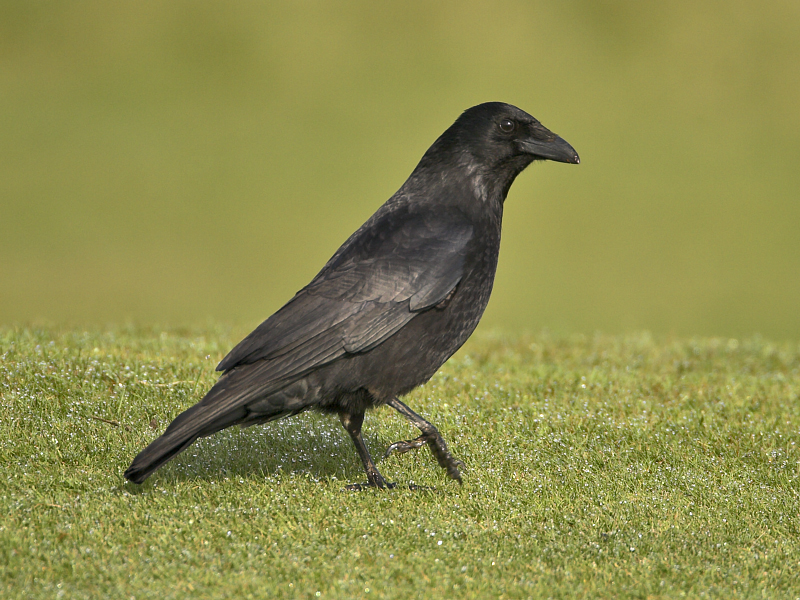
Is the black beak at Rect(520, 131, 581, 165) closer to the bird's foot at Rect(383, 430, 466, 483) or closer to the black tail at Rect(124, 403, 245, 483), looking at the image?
the bird's foot at Rect(383, 430, 466, 483)

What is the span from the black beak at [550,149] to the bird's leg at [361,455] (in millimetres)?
2184

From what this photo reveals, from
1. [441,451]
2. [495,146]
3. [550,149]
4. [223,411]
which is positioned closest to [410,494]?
[441,451]

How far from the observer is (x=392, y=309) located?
5289mm

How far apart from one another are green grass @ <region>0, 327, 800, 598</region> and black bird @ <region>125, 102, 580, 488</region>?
17.1 inches

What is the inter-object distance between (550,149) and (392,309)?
67.6 inches

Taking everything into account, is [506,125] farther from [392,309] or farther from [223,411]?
[223,411]

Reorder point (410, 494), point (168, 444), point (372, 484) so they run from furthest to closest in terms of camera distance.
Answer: point (372, 484)
point (410, 494)
point (168, 444)

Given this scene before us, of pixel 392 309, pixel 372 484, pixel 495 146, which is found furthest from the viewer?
pixel 495 146

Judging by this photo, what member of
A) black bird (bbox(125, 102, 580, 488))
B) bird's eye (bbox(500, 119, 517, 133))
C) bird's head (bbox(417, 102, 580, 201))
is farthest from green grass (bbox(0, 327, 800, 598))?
bird's eye (bbox(500, 119, 517, 133))

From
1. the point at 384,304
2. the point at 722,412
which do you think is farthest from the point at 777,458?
the point at 384,304

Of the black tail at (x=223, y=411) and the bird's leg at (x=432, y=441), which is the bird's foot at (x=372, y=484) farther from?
the black tail at (x=223, y=411)

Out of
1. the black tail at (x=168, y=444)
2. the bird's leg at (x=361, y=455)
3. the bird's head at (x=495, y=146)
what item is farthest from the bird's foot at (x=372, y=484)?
the bird's head at (x=495, y=146)

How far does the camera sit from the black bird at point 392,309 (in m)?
5.11

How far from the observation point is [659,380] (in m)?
→ 8.75
